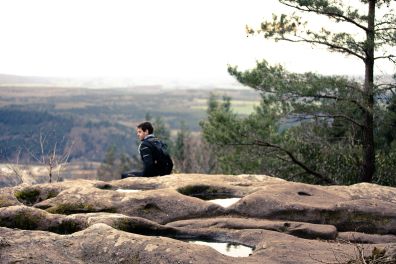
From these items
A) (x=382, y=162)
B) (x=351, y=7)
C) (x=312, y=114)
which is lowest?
(x=382, y=162)

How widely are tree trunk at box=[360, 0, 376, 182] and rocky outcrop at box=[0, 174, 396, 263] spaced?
10256 mm

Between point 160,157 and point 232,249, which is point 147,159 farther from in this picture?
point 232,249

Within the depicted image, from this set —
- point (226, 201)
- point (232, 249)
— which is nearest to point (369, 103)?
point (226, 201)

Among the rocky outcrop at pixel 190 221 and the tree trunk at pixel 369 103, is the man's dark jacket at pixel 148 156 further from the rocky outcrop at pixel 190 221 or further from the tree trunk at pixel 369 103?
the tree trunk at pixel 369 103

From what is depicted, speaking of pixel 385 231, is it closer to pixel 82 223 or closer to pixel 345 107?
pixel 82 223

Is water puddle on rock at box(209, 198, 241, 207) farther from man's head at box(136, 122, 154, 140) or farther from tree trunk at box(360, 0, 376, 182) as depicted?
tree trunk at box(360, 0, 376, 182)

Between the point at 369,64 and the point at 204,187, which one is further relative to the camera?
the point at 369,64

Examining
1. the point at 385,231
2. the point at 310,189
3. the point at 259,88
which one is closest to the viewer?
the point at 385,231

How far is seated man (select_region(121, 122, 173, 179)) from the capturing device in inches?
465

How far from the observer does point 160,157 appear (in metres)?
12.0

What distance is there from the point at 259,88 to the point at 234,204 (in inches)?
530

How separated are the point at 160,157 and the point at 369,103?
36.8 ft

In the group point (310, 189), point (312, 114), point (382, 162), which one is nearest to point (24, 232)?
point (310, 189)

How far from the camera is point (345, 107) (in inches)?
847
